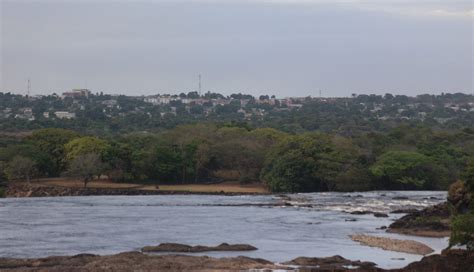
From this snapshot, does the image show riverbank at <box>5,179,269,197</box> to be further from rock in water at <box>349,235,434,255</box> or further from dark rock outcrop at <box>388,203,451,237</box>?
rock in water at <box>349,235,434,255</box>

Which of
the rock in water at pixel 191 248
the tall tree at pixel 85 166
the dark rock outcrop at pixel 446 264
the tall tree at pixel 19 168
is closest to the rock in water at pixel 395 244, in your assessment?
the rock in water at pixel 191 248

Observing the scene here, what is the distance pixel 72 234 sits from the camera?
58531mm

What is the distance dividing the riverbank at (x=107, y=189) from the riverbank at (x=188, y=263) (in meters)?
49.6

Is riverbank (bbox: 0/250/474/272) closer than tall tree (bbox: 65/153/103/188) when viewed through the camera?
Yes

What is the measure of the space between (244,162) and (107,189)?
56.9 feet

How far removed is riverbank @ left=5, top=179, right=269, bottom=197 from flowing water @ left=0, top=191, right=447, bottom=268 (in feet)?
14.3

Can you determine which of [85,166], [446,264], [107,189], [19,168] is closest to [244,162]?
[107,189]

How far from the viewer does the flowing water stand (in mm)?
51719

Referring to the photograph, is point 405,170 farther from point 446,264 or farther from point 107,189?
point 446,264

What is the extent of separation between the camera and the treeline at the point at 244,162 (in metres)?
99.9

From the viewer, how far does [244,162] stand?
107125mm

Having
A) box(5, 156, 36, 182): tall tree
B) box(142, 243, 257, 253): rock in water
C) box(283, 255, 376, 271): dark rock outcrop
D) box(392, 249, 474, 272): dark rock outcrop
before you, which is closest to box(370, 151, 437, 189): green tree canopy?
box(5, 156, 36, 182): tall tree

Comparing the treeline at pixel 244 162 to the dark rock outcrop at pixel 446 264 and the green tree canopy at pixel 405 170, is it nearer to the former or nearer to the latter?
the green tree canopy at pixel 405 170

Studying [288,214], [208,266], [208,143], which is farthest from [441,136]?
[208,266]
